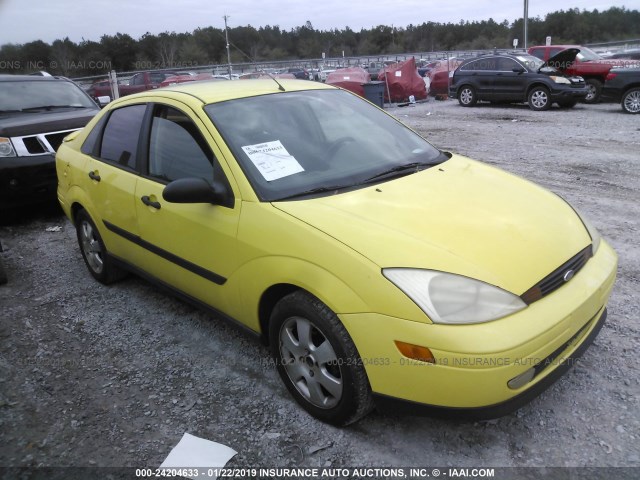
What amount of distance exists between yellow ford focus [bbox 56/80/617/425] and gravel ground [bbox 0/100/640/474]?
0.24 meters

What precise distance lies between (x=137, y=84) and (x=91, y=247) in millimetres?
16154

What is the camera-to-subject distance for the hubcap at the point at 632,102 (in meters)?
12.6

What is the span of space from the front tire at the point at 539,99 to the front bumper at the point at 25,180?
1285 cm

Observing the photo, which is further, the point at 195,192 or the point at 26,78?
the point at 26,78

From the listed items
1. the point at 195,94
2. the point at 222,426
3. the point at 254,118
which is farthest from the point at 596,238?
the point at 195,94

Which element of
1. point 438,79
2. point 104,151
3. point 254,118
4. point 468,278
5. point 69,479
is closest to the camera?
point 468,278

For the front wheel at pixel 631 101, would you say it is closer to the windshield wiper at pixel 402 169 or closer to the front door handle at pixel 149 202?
the windshield wiper at pixel 402 169

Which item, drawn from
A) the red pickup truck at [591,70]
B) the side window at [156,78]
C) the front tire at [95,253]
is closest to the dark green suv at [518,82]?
the red pickup truck at [591,70]

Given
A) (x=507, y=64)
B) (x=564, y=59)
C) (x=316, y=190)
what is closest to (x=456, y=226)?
(x=316, y=190)

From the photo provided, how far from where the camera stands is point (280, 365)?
2.69 metres

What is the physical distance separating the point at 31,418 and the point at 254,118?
2087mm

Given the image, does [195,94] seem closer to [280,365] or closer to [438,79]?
[280,365]

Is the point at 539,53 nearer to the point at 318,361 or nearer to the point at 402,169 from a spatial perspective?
the point at 402,169

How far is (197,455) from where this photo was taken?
94.7 inches
